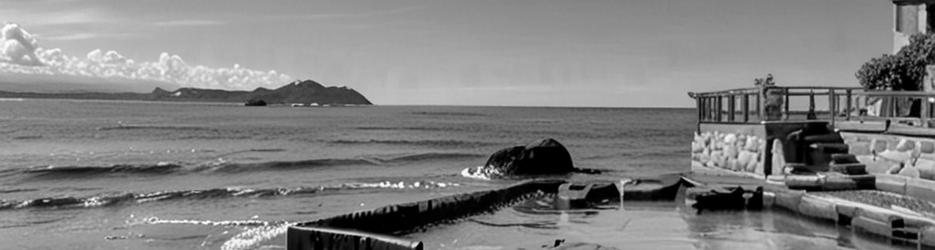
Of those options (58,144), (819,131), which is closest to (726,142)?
(819,131)

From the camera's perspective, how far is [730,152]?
2033cm

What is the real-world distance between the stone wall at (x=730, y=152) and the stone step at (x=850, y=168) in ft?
7.28

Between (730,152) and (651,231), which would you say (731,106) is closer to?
(730,152)

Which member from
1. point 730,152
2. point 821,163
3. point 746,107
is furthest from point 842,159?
point 730,152

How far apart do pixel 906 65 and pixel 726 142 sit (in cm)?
574

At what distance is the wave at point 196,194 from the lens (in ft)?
70.0

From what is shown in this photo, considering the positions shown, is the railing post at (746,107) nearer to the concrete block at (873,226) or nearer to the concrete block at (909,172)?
the concrete block at (909,172)

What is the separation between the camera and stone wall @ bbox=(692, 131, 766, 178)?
18.8 meters

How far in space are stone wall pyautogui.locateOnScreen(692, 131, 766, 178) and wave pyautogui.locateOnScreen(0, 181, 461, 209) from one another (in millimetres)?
8248

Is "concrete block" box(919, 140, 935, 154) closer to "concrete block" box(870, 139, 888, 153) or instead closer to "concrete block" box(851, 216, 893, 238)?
"concrete block" box(870, 139, 888, 153)

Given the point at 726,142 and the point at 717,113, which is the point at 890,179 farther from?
the point at 717,113

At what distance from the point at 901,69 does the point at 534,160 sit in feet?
38.0

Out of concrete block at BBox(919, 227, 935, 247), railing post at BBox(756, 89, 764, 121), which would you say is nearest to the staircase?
railing post at BBox(756, 89, 764, 121)

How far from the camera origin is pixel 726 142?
2056 centimetres
